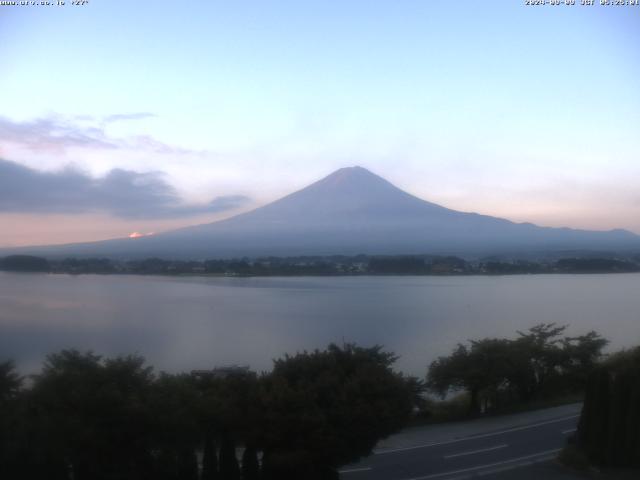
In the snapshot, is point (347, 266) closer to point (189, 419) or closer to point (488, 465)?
point (488, 465)

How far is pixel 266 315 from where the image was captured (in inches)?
621

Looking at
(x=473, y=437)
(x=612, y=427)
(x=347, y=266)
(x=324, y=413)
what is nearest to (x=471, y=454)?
(x=473, y=437)

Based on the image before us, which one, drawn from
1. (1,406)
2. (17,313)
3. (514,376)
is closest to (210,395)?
(1,406)

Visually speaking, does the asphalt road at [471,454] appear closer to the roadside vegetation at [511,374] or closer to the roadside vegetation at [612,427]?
the roadside vegetation at [612,427]

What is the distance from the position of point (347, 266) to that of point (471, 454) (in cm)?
2070

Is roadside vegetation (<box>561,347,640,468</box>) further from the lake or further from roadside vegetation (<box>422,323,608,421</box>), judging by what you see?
the lake

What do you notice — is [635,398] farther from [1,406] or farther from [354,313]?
[354,313]

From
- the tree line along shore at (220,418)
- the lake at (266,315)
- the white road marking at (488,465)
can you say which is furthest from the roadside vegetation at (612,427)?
the lake at (266,315)

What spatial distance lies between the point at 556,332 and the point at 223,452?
8.78m

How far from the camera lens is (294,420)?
5.94 metres

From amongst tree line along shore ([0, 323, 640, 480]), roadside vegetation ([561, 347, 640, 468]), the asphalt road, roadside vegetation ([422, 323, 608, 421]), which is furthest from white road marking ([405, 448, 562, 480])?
roadside vegetation ([422, 323, 608, 421])

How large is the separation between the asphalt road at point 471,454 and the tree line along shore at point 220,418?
632 mm

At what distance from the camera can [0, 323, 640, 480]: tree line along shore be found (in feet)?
17.3

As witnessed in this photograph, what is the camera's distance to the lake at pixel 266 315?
1029 centimetres
